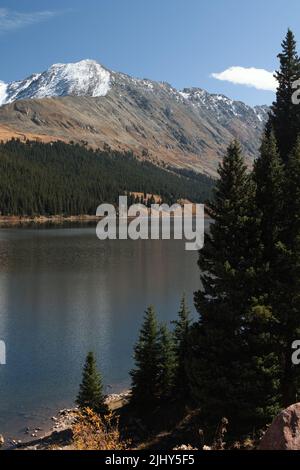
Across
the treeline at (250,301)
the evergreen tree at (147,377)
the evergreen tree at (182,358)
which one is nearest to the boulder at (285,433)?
the treeline at (250,301)

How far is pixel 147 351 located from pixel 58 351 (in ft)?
63.7

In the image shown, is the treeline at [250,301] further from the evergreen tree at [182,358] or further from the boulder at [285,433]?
the boulder at [285,433]

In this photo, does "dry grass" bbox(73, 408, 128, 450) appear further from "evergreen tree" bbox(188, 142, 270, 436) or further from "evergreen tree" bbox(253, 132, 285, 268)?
"evergreen tree" bbox(253, 132, 285, 268)

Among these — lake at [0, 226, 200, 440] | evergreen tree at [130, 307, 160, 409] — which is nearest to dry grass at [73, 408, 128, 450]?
evergreen tree at [130, 307, 160, 409]

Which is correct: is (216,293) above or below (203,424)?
above

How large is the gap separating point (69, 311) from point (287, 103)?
150 feet

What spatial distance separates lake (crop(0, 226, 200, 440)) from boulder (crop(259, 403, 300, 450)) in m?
26.4

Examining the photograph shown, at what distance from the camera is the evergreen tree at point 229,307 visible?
27688 millimetres

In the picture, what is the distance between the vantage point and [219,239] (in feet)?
97.9

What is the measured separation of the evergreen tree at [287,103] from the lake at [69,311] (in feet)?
89.0
